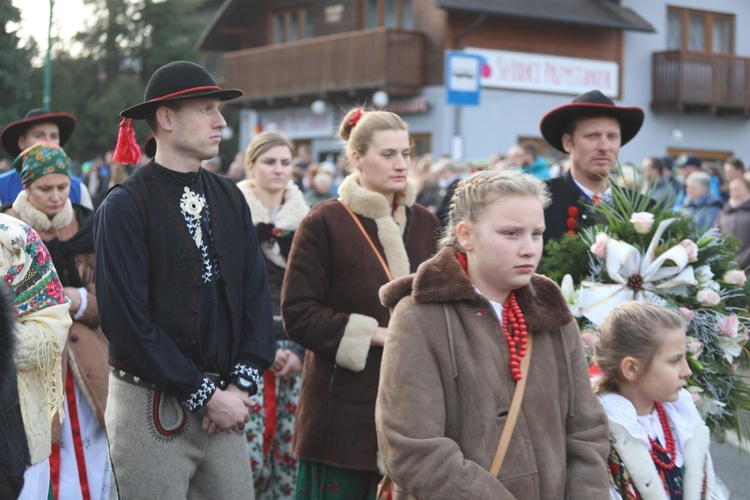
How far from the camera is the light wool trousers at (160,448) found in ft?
13.5

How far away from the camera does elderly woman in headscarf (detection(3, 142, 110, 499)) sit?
5.52m

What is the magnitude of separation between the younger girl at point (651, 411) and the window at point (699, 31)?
2918cm

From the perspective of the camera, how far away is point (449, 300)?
3.45 m

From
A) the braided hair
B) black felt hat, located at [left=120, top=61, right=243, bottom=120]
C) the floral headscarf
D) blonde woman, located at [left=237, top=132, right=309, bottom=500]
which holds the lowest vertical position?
blonde woman, located at [left=237, top=132, right=309, bottom=500]

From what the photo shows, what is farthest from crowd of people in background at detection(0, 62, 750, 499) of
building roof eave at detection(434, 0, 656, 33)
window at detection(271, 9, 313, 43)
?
window at detection(271, 9, 313, 43)

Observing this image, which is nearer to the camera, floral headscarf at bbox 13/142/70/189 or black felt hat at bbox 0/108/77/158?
floral headscarf at bbox 13/142/70/189

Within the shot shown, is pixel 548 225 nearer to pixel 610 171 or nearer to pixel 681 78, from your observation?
pixel 610 171

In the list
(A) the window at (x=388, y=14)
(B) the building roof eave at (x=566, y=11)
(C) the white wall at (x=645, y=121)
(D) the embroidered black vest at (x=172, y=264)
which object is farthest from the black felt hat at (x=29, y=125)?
(A) the window at (x=388, y=14)

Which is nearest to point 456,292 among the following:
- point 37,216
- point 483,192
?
point 483,192

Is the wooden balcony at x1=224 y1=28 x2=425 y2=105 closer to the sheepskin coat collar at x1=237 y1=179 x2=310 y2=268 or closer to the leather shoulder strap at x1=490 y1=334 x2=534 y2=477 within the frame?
the sheepskin coat collar at x1=237 y1=179 x2=310 y2=268

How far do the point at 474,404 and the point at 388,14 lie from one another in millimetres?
26862

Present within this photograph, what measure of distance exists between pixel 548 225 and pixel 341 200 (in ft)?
3.43

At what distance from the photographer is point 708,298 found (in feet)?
14.5

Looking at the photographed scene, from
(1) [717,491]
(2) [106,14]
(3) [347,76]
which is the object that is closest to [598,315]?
Result: (1) [717,491]
